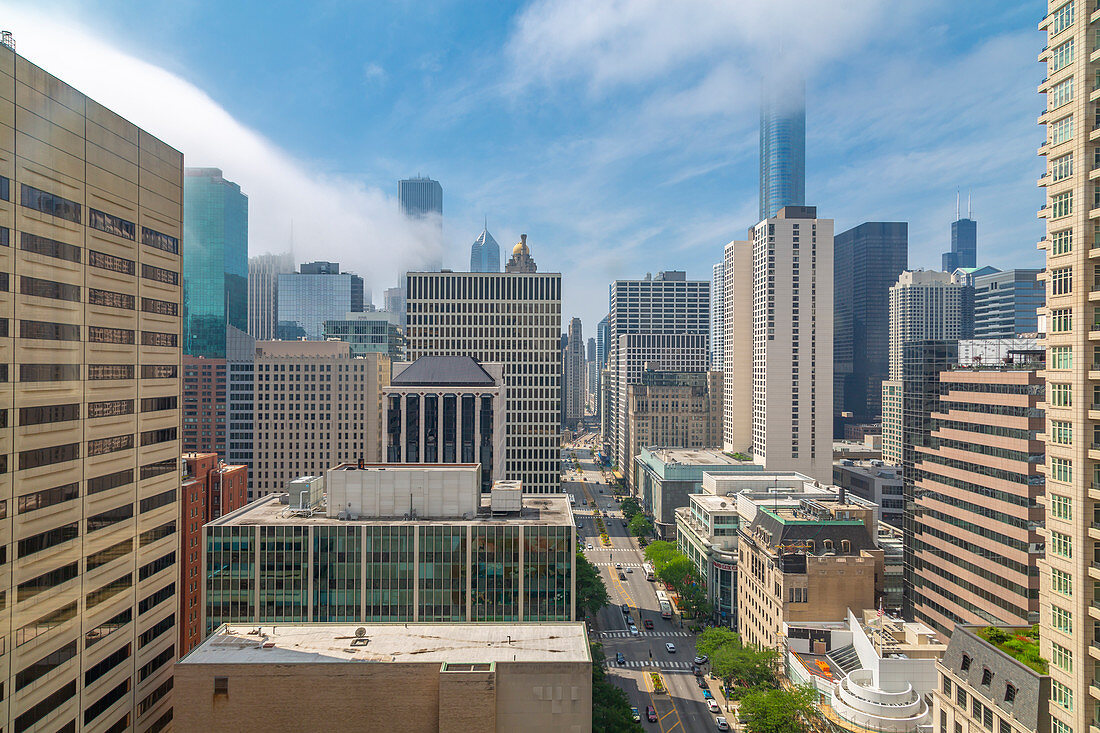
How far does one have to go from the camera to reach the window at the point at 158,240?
171ft

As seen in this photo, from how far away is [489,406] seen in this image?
119625 millimetres

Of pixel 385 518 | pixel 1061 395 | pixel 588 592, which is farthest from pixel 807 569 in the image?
pixel 385 518

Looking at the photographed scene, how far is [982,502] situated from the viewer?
8644 centimetres

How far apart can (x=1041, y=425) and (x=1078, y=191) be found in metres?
47.9

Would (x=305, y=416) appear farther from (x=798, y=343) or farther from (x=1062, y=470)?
(x=1062, y=470)

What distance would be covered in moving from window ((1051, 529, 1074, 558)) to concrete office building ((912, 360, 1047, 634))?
126 ft

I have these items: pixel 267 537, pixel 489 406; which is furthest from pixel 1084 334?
pixel 489 406

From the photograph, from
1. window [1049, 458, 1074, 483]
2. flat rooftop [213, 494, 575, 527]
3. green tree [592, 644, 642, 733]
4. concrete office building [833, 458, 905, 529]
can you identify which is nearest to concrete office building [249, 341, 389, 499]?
flat rooftop [213, 494, 575, 527]

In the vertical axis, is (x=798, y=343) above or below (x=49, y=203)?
below

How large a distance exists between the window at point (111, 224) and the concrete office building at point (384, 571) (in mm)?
33970

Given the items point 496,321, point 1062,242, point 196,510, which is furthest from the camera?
point 496,321

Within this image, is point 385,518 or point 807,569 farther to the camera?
point 807,569

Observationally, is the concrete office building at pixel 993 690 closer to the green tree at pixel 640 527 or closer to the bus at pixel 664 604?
the bus at pixel 664 604

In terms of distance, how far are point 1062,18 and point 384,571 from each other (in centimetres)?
7393
